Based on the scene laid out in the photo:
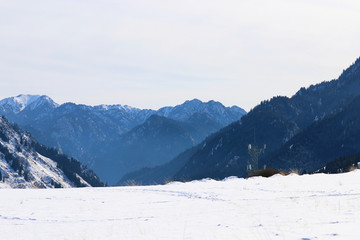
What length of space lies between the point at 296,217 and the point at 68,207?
23.3 feet

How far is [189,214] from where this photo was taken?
11086 millimetres

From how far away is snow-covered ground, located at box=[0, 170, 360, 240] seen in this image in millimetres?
8602

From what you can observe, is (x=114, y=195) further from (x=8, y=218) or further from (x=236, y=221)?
(x=236, y=221)

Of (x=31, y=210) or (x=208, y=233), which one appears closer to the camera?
(x=208, y=233)

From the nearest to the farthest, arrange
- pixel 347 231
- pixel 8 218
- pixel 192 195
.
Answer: pixel 347 231 → pixel 8 218 → pixel 192 195

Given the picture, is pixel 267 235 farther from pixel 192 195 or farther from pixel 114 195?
pixel 114 195

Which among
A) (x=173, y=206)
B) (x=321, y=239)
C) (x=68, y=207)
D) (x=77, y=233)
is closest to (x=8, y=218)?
(x=68, y=207)

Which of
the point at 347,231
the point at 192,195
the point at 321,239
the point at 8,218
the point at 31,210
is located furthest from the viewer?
the point at 192,195

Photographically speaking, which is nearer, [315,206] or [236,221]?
[236,221]

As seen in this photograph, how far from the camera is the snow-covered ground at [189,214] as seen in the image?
8.60m

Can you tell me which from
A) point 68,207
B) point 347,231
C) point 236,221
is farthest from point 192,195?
point 347,231

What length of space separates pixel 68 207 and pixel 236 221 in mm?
5880

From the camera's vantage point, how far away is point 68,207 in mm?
12984

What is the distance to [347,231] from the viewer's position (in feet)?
26.3
